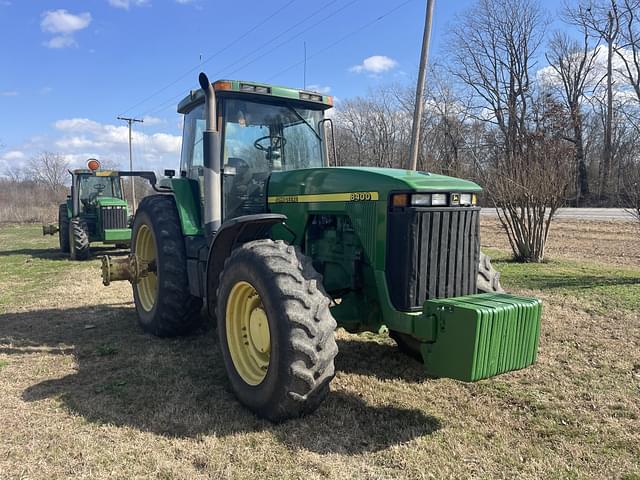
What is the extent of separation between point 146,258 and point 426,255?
3961 millimetres

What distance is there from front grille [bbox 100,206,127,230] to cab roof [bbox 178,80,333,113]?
8.88m

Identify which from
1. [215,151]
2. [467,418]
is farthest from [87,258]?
[467,418]

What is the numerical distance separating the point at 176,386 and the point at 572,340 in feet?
13.0

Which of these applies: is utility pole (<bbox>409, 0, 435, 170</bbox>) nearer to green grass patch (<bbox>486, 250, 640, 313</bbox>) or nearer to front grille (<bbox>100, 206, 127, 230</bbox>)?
green grass patch (<bbox>486, 250, 640, 313</bbox>)

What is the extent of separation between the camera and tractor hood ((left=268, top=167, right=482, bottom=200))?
143 inches

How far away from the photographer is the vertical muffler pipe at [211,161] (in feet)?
14.8

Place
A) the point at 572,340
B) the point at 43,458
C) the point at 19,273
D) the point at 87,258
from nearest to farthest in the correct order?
the point at 43,458 < the point at 572,340 < the point at 19,273 < the point at 87,258

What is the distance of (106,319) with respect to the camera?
6480 millimetres

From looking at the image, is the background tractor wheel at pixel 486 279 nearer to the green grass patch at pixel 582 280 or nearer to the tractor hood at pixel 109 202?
the green grass patch at pixel 582 280

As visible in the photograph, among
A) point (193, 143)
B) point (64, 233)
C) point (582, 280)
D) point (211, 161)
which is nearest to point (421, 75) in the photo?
point (582, 280)

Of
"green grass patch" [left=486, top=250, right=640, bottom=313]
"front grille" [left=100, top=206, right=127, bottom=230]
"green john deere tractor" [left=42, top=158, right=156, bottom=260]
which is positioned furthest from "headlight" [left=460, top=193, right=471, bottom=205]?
"front grille" [left=100, top=206, right=127, bottom=230]

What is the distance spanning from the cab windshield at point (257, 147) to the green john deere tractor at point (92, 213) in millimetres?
8870

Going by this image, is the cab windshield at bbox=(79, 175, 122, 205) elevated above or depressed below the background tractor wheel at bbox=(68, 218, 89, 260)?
above

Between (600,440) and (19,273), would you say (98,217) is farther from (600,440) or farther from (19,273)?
(600,440)
